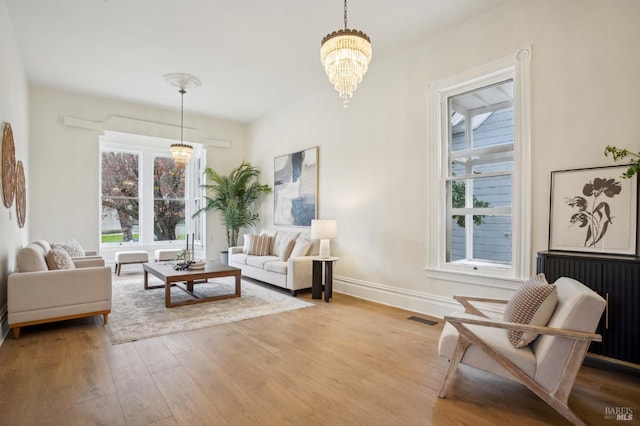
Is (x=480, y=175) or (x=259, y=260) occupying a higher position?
(x=480, y=175)

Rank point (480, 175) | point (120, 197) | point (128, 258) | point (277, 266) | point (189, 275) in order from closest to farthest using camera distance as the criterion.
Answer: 1. point (480, 175)
2. point (189, 275)
3. point (277, 266)
4. point (128, 258)
5. point (120, 197)

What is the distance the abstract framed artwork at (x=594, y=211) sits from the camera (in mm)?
2750

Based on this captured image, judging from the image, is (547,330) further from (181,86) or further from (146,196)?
(146,196)

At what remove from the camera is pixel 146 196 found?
7.68 m

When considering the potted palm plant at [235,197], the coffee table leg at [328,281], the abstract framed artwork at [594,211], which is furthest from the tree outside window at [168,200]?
the abstract framed artwork at [594,211]

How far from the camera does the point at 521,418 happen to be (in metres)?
2.01

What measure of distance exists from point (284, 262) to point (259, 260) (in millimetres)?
567

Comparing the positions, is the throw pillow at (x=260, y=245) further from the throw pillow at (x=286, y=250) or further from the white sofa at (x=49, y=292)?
the white sofa at (x=49, y=292)

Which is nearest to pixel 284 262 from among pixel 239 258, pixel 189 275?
pixel 239 258

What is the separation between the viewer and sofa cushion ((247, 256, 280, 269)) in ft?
18.7

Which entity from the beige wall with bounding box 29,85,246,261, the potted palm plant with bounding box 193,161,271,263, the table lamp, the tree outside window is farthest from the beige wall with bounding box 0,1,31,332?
the table lamp

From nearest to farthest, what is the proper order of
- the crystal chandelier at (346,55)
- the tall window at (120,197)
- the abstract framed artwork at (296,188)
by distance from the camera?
the crystal chandelier at (346,55) → the abstract framed artwork at (296,188) → the tall window at (120,197)

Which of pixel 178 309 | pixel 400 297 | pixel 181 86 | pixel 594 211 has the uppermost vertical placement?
pixel 181 86

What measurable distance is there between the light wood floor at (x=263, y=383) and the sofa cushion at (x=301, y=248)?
1.93 metres
